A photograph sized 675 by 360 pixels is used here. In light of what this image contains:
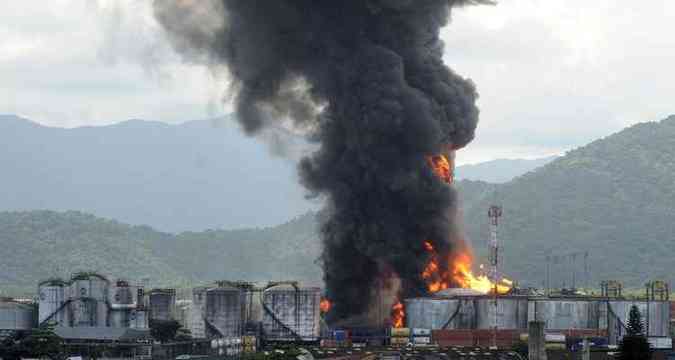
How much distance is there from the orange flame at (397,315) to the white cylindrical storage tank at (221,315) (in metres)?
21.3

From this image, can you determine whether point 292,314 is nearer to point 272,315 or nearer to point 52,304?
point 272,315

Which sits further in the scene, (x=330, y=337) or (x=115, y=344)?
(x=330, y=337)

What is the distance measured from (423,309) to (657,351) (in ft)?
99.3

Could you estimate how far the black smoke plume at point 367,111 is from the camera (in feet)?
Answer: 613

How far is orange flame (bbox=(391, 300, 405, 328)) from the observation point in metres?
194

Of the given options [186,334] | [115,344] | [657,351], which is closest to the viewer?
[115,344]

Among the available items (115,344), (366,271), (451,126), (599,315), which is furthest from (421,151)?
(115,344)

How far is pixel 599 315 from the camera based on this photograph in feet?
646

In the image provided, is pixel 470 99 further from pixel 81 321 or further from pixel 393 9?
pixel 81 321

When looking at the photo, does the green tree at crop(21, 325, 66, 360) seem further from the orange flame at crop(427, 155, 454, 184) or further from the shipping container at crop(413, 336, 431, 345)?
the orange flame at crop(427, 155, 454, 184)

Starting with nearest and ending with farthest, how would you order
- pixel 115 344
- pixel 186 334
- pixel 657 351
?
pixel 115 344 < pixel 657 351 < pixel 186 334

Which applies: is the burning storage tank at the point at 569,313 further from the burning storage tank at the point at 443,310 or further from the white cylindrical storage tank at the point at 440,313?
the white cylindrical storage tank at the point at 440,313

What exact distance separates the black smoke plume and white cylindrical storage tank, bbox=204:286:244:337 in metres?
13.8

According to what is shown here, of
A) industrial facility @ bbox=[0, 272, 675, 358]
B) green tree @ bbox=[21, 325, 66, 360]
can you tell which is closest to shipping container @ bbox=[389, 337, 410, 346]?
industrial facility @ bbox=[0, 272, 675, 358]
